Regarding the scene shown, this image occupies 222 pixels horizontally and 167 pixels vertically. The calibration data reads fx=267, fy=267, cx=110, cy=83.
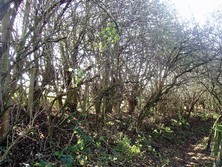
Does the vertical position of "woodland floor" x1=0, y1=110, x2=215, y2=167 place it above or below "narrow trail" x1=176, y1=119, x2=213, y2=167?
above

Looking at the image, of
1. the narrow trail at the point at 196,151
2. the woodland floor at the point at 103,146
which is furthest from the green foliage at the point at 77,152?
the narrow trail at the point at 196,151

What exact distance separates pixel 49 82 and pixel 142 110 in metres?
5.87

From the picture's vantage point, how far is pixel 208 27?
10234 millimetres

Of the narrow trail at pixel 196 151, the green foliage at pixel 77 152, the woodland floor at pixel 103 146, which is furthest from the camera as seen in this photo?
the narrow trail at pixel 196 151

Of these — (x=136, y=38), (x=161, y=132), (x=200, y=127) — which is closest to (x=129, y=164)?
(x=136, y=38)

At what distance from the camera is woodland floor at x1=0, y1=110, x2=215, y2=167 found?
5277mm

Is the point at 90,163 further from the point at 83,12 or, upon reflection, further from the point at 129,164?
the point at 83,12

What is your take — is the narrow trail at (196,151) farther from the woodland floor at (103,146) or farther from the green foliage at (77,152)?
the green foliage at (77,152)

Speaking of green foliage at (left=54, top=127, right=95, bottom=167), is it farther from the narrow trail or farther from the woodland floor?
the narrow trail

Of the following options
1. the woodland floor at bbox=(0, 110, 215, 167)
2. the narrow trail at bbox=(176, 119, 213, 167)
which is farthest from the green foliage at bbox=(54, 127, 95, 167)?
the narrow trail at bbox=(176, 119, 213, 167)

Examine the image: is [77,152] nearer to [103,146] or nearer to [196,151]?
[103,146]

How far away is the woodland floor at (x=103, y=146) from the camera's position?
5277 millimetres

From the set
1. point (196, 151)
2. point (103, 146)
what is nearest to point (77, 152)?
point (103, 146)

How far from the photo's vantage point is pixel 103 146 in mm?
7395
